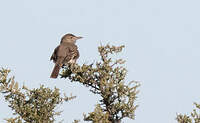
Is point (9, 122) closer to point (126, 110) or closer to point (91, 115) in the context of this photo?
point (91, 115)

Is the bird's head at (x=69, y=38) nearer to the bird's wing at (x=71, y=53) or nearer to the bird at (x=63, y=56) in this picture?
the bird at (x=63, y=56)

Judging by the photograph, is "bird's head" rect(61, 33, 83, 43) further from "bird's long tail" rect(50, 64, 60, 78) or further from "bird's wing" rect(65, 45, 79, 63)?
"bird's long tail" rect(50, 64, 60, 78)

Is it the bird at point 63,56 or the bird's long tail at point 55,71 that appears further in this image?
the bird at point 63,56

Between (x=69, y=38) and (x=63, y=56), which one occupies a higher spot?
(x=69, y=38)

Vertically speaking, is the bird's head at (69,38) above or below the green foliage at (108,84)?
above

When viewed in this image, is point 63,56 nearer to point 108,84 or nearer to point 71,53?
point 71,53

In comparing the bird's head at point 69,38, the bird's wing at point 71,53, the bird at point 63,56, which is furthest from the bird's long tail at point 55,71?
the bird's head at point 69,38

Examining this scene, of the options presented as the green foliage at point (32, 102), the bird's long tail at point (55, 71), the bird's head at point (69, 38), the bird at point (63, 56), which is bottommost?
the green foliage at point (32, 102)

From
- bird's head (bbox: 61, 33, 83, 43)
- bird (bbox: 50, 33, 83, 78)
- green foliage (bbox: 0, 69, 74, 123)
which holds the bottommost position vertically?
green foliage (bbox: 0, 69, 74, 123)

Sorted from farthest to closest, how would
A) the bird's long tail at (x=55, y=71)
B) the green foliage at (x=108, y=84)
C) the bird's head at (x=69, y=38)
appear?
the bird's head at (x=69, y=38)
the bird's long tail at (x=55, y=71)
the green foliage at (x=108, y=84)

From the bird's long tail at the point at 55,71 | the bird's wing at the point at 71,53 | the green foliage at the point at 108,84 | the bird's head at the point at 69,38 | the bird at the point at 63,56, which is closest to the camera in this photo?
the green foliage at the point at 108,84

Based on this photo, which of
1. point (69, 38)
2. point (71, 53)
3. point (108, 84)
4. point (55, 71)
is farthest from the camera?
point (69, 38)

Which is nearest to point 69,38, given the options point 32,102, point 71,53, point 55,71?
point 71,53

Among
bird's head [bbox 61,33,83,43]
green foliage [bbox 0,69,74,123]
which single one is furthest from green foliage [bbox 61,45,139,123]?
bird's head [bbox 61,33,83,43]
